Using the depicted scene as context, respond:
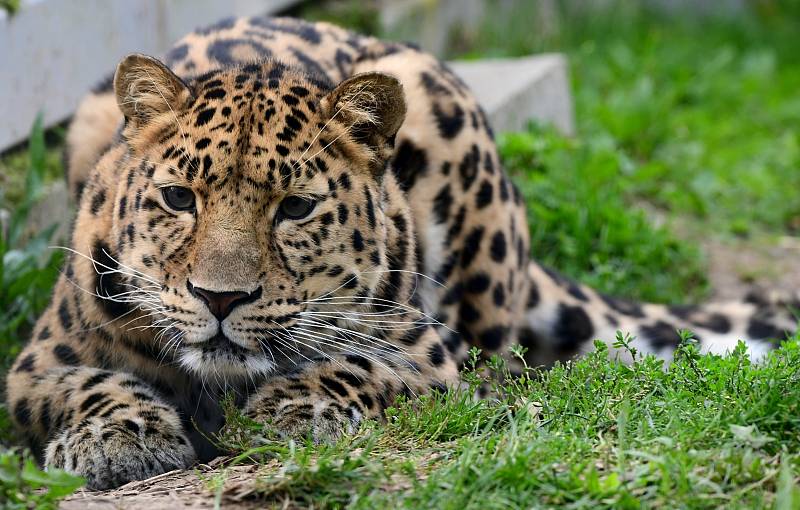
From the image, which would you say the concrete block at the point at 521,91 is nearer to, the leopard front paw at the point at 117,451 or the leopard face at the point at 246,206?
the leopard face at the point at 246,206

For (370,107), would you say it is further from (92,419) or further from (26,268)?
(26,268)

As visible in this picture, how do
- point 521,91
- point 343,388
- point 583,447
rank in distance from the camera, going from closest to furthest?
1. point 583,447
2. point 343,388
3. point 521,91

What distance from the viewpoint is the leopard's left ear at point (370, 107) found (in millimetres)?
5066

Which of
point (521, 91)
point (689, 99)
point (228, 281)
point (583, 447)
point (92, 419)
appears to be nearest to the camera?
point (583, 447)

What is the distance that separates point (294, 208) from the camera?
4879mm

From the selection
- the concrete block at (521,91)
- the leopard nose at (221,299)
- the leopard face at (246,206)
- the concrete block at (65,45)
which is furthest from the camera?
the concrete block at (521,91)

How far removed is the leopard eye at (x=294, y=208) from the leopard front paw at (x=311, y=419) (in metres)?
0.75

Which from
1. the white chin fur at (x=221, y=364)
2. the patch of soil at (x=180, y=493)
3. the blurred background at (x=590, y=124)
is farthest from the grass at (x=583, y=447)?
the blurred background at (x=590, y=124)

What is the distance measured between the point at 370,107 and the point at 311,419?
133 centimetres

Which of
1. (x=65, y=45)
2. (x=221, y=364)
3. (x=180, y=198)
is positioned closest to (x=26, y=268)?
(x=65, y=45)

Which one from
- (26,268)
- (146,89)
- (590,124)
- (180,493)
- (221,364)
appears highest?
→ (146,89)

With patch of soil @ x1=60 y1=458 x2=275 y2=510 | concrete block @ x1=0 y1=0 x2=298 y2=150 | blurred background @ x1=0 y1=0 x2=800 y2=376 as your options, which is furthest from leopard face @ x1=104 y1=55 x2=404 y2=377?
concrete block @ x1=0 y1=0 x2=298 y2=150

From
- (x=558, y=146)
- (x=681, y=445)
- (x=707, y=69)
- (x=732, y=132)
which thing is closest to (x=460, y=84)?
(x=558, y=146)

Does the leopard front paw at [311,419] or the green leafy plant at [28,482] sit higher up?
the green leafy plant at [28,482]
